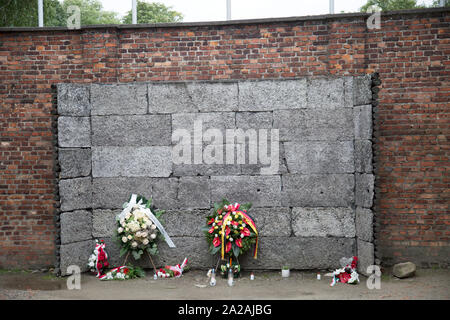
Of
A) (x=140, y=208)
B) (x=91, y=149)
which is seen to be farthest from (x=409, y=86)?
(x=91, y=149)

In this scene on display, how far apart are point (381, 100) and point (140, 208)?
3.89 meters

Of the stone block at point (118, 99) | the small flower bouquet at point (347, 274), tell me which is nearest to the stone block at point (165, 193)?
the stone block at point (118, 99)

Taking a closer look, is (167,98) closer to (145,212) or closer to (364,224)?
(145,212)

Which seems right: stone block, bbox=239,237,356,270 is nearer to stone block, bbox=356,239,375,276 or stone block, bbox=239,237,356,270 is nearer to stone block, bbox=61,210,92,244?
stone block, bbox=356,239,375,276

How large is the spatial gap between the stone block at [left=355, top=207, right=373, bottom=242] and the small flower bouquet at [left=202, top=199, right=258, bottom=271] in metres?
1.43

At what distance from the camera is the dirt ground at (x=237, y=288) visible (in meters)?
5.58

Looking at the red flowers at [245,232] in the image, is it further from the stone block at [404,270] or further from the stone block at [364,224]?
the stone block at [404,270]

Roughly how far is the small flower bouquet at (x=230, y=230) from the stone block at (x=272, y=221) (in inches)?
7.2

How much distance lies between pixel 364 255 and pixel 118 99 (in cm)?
409

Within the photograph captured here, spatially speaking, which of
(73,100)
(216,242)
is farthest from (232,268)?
(73,100)

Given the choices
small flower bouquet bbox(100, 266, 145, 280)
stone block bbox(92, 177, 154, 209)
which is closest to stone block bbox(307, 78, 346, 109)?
stone block bbox(92, 177, 154, 209)

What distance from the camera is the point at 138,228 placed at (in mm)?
6309

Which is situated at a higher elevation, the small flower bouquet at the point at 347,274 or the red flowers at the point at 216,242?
the red flowers at the point at 216,242

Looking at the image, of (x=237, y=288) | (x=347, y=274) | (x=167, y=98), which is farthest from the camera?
(x=167, y=98)
